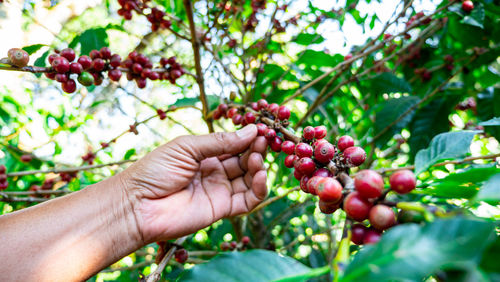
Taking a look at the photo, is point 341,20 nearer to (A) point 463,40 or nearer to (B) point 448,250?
(A) point 463,40

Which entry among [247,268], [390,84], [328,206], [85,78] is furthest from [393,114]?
[85,78]

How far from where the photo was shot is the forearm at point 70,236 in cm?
106

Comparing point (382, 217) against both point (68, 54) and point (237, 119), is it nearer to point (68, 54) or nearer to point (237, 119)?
point (237, 119)

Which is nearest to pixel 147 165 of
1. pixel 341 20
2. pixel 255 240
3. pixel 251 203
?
pixel 251 203

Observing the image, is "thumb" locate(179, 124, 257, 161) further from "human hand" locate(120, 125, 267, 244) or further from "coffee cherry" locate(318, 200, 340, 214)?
"coffee cherry" locate(318, 200, 340, 214)

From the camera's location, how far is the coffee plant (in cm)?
46

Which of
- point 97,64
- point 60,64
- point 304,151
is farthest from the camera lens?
point 97,64

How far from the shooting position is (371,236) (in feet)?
1.87

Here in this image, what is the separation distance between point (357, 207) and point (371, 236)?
0.06 m

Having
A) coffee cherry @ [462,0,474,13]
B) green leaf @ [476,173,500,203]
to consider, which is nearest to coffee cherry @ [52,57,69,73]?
green leaf @ [476,173,500,203]

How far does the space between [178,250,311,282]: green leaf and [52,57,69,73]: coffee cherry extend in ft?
3.02

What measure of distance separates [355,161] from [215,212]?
0.92m

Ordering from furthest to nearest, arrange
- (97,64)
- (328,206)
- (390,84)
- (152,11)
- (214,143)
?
1. (390,84)
2. (152,11)
3. (214,143)
4. (97,64)
5. (328,206)

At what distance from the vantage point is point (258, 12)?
2.17 m
